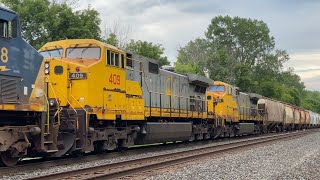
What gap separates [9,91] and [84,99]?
330 cm

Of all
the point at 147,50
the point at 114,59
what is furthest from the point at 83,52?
the point at 147,50

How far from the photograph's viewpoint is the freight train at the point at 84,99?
953 cm

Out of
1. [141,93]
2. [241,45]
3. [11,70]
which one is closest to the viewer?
[11,70]

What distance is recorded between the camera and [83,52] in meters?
13.4

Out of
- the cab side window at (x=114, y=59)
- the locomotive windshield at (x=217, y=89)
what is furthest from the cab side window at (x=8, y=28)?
the locomotive windshield at (x=217, y=89)

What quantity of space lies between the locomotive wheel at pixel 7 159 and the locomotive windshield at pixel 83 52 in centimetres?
440

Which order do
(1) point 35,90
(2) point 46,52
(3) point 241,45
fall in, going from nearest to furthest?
(1) point 35,90 → (2) point 46,52 → (3) point 241,45

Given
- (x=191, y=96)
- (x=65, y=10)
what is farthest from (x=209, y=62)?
(x=191, y=96)

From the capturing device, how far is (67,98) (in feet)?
41.1

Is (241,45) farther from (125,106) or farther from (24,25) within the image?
(125,106)

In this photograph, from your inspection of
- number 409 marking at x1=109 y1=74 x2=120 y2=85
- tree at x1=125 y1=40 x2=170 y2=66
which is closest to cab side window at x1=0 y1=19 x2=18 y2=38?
number 409 marking at x1=109 y1=74 x2=120 y2=85

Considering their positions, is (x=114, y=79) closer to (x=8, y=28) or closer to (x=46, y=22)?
(x=8, y=28)

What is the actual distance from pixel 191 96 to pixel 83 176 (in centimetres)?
1310

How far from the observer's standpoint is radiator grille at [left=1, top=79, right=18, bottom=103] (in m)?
9.13
